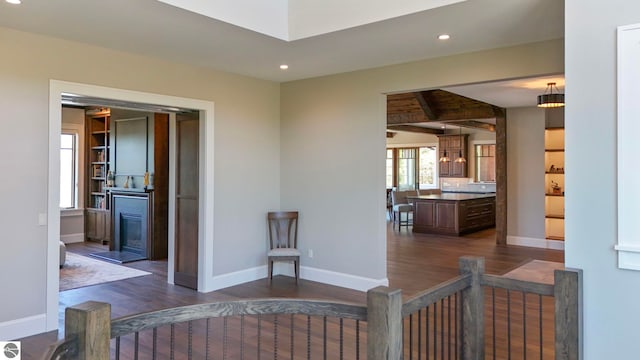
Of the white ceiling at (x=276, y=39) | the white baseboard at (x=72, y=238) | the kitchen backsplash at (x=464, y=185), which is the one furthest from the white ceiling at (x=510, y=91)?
the white baseboard at (x=72, y=238)

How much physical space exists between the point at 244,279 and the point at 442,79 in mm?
3445

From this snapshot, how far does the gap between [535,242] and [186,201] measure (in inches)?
258

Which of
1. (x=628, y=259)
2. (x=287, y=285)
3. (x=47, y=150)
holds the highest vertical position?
(x=47, y=150)

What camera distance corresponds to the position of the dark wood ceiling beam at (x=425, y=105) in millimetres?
8383

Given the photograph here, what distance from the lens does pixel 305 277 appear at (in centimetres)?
613

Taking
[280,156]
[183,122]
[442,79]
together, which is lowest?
[280,156]

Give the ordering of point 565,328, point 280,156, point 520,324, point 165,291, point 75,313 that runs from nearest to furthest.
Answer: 1. point 75,313
2. point 565,328
3. point 520,324
4. point 165,291
5. point 280,156

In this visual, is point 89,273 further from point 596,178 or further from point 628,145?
point 628,145

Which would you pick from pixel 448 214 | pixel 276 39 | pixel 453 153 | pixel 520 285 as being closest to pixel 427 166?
pixel 453 153

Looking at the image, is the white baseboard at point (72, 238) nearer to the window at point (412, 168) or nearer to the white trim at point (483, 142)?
the window at point (412, 168)

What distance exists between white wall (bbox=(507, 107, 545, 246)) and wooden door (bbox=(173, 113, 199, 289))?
6.23m

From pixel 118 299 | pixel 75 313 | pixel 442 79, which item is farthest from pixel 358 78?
pixel 75 313

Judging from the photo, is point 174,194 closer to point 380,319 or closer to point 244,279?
point 244,279

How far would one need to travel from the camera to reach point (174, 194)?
5.90 m
